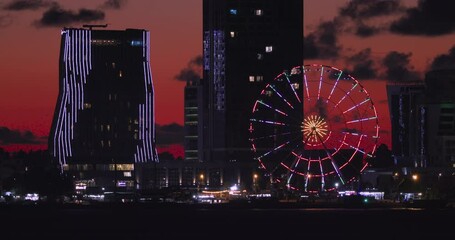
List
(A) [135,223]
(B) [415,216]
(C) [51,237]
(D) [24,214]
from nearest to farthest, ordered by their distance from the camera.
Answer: (C) [51,237], (A) [135,223], (B) [415,216], (D) [24,214]

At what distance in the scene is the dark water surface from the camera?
12688 cm

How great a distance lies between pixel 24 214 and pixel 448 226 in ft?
220

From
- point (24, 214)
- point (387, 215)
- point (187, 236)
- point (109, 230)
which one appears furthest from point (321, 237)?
point (24, 214)

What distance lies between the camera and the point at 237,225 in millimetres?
145750

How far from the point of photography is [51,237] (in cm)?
12475

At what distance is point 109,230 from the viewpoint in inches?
5399

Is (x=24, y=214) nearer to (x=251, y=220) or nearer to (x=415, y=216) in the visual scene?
(x=251, y=220)

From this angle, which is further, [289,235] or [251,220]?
[251,220]

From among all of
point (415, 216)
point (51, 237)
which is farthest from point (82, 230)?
point (415, 216)

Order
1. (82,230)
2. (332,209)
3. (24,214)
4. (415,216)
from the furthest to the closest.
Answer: (332,209), (24,214), (415,216), (82,230)

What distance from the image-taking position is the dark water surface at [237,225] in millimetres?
126875

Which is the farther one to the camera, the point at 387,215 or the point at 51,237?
the point at 387,215

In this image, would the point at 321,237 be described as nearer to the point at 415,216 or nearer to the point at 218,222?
the point at 218,222

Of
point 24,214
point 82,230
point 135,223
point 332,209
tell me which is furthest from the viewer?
point 332,209
